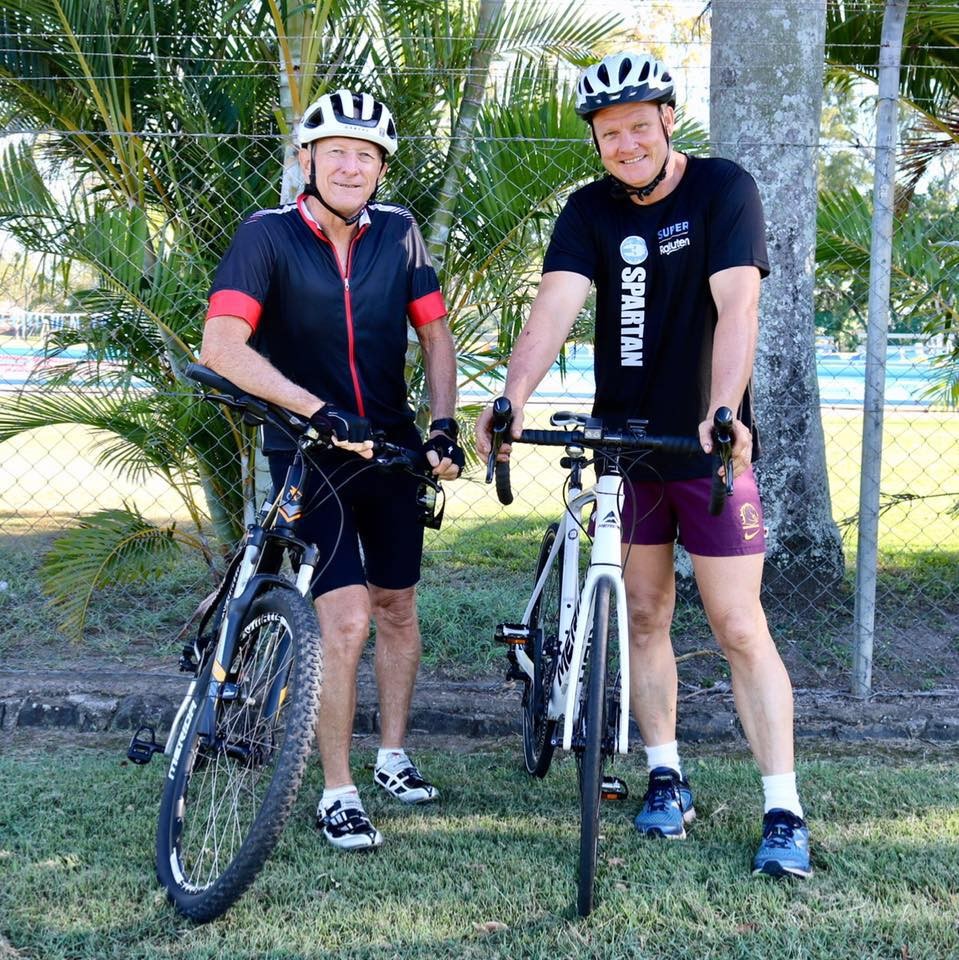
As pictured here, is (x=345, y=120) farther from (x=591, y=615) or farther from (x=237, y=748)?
(x=237, y=748)

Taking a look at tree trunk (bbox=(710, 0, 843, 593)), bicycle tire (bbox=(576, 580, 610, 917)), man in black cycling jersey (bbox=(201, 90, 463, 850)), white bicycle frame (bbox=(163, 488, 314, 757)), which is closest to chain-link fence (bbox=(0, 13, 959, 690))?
tree trunk (bbox=(710, 0, 843, 593))

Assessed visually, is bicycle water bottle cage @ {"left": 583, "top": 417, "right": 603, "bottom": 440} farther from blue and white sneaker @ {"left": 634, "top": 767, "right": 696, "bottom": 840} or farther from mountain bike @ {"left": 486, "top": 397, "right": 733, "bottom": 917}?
blue and white sneaker @ {"left": 634, "top": 767, "right": 696, "bottom": 840}

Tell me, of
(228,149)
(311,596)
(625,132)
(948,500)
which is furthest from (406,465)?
(948,500)

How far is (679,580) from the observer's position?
5895 mm

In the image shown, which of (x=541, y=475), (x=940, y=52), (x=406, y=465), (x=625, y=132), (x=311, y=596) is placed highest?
(x=940, y=52)

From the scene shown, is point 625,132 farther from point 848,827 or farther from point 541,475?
point 541,475

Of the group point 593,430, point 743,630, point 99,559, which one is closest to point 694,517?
point 743,630

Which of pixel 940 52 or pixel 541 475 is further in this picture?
pixel 541 475

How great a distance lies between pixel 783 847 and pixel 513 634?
4.17 ft

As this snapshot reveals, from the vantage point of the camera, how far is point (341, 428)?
3.31 meters

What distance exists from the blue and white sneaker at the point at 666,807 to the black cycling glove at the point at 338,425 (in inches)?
60.4

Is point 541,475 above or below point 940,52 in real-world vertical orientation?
below

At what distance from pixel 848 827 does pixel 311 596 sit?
1.94 m

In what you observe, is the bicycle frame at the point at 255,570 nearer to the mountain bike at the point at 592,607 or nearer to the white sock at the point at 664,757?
the mountain bike at the point at 592,607
